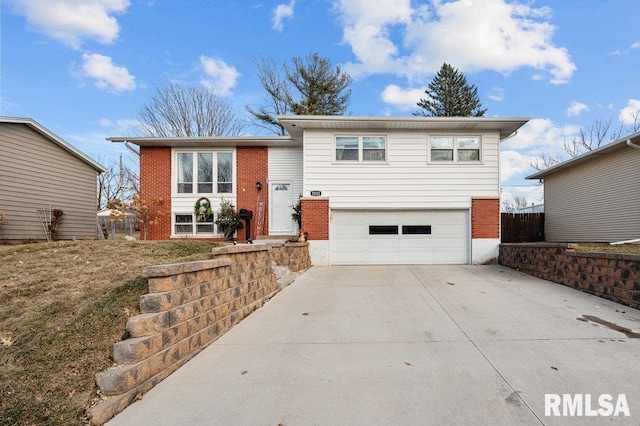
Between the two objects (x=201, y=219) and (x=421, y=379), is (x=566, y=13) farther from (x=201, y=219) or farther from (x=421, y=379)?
(x=201, y=219)

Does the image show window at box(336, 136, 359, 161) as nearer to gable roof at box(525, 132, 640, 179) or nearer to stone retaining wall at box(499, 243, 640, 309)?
stone retaining wall at box(499, 243, 640, 309)

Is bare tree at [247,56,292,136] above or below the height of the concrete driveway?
above

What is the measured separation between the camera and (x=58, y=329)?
303 centimetres

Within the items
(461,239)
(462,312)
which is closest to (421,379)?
(462,312)

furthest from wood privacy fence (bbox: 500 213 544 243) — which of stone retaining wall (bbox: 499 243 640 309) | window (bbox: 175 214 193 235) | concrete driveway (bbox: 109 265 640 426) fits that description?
window (bbox: 175 214 193 235)

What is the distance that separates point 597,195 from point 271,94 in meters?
18.8

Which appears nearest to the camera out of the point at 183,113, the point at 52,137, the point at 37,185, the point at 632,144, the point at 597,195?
the point at 632,144

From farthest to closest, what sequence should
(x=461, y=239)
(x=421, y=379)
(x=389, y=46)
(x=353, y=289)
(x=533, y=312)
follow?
(x=389, y=46), (x=461, y=239), (x=353, y=289), (x=533, y=312), (x=421, y=379)

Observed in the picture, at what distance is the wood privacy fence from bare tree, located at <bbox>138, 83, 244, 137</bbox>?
17.3 m

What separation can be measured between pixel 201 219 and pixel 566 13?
13.5 m

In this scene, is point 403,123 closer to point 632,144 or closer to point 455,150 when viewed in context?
point 455,150

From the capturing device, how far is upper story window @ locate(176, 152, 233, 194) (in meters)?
12.5

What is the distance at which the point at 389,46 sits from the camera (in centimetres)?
1541

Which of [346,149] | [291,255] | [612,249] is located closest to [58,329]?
[291,255]
